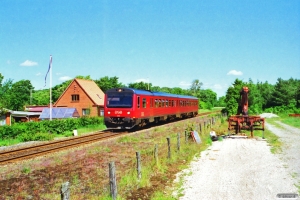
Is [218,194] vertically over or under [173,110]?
under

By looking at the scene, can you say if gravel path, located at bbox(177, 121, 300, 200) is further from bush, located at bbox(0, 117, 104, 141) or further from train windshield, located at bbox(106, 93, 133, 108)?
bush, located at bbox(0, 117, 104, 141)

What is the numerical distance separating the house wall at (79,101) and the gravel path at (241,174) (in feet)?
111

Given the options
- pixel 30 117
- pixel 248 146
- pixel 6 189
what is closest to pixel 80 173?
pixel 6 189

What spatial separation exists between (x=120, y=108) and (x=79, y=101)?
1071 inches

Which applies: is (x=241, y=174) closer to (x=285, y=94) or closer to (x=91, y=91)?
(x=91, y=91)

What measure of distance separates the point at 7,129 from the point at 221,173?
52.0 feet

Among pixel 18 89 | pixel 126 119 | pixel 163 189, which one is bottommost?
pixel 163 189

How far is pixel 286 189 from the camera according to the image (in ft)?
28.0

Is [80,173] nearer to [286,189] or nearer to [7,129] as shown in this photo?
[286,189]

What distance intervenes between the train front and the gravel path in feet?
27.4

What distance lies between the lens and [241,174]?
1034 centimetres

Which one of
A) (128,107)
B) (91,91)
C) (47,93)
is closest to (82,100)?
(91,91)

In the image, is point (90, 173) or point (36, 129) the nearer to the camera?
point (90, 173)

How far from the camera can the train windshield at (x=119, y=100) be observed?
22844 mm
